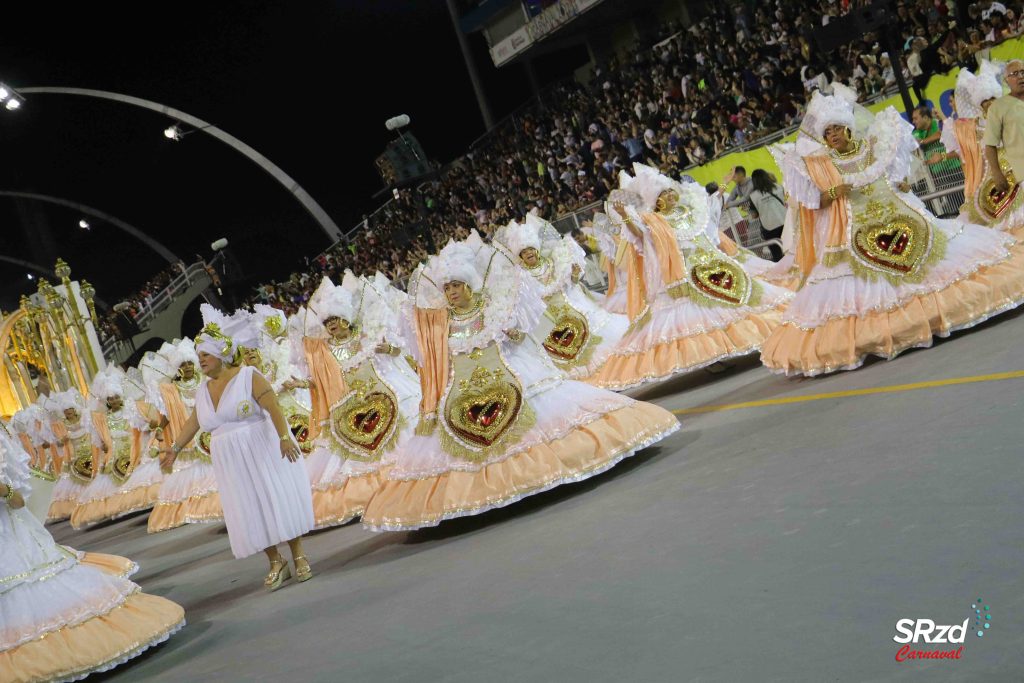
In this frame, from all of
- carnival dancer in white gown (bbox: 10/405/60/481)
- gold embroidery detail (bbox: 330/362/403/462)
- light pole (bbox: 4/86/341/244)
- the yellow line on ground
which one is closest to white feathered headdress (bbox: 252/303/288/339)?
gold embroidery detail (bbox: 330/362/403/462)

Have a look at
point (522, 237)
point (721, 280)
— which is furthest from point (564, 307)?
point (721, 280)

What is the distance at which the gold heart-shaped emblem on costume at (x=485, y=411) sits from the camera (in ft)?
24.7

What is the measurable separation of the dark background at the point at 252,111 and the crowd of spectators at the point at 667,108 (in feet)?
7.82

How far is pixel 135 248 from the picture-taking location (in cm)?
4234

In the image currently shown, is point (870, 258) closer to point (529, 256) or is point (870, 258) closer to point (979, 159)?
point (979, 159)

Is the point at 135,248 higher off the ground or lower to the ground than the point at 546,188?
higher

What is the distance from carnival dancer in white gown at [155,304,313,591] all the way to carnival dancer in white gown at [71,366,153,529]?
854 cm

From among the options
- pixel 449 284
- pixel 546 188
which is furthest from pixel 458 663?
pixel 546 188

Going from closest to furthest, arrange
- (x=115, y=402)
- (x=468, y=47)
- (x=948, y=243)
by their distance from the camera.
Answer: (x=948, y=243) < (x=115, y=402) < (x=468, y=47)

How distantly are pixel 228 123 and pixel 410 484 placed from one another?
27.5 m

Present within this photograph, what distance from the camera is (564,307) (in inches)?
488

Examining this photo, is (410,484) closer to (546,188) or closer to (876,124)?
(876,124)

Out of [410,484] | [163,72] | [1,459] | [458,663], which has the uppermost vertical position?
[163,72]

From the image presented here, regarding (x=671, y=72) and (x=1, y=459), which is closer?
(x=1, y=459)
